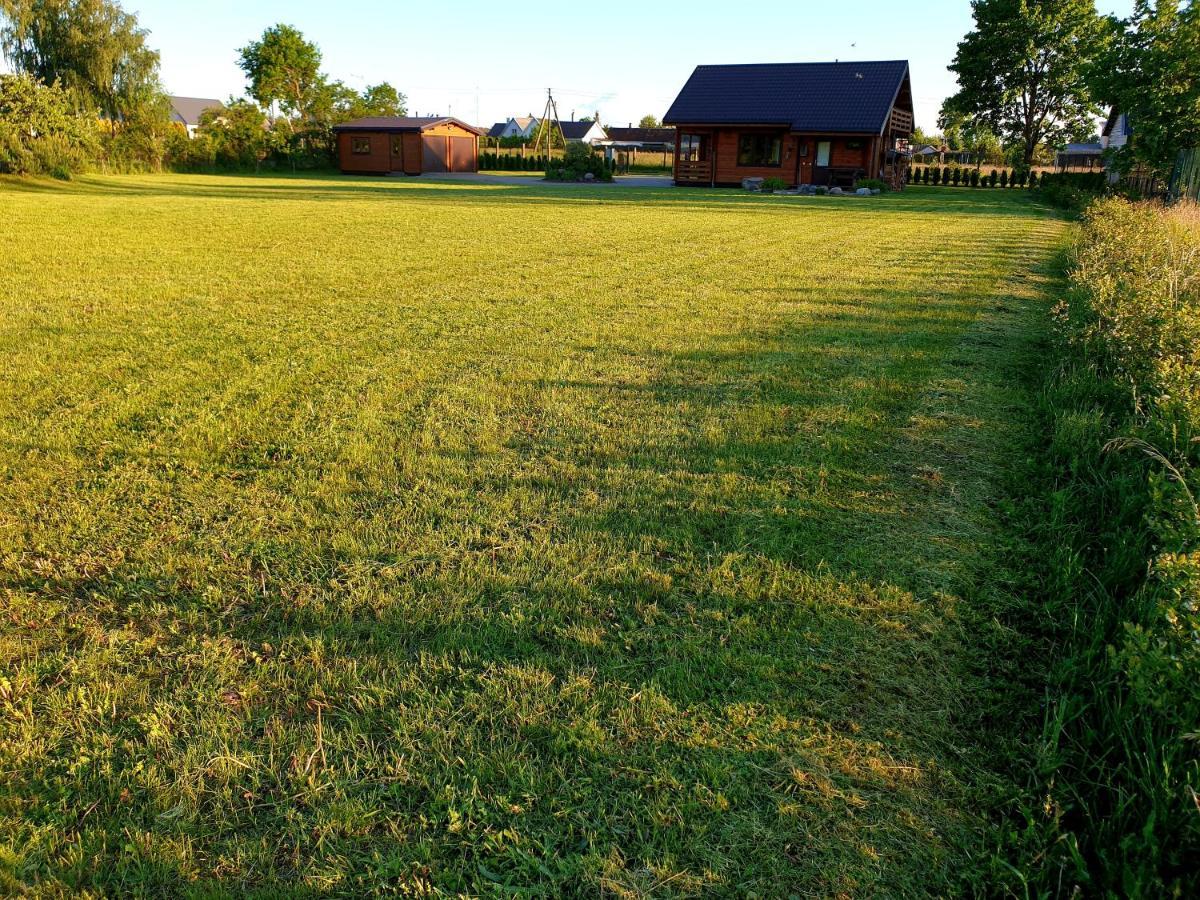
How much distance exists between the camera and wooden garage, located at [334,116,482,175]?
40656 mm

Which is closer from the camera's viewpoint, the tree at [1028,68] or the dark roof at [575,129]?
the tree at [1028,68]

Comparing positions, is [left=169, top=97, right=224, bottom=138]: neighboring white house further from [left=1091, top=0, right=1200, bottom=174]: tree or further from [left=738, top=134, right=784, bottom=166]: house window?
[left=1091, top=0, right=1200, bottom=174]: tree

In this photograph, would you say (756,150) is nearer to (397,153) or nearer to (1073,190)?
(1073,190)

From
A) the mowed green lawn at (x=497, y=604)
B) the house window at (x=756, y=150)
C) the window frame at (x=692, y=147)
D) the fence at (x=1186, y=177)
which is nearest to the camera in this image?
the mowed green lawn at (x=497, y=604)

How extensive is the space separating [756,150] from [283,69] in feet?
109

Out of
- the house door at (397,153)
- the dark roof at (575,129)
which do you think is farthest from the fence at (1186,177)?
the dark roof at (575,129)

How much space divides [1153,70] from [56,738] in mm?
22561

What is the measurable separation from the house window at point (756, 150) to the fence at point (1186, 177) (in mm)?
19174

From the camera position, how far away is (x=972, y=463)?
4340 mm

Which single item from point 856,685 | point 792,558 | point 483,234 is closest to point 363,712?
point 856,685

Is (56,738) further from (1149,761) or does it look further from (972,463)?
(972,463)

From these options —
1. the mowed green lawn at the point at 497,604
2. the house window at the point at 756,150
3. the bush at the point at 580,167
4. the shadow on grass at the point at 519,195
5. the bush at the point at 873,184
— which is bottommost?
the mowed green lawn at the point at 497,604

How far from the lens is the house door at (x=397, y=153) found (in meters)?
40.9

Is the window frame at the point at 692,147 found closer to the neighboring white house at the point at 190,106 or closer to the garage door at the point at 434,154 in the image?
the garage door at the point at 434,154
